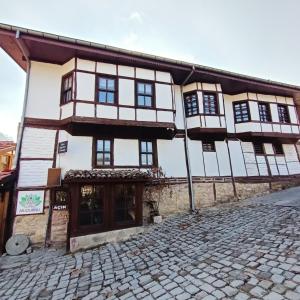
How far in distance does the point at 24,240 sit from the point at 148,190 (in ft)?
17.0

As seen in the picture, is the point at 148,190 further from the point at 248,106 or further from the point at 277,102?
the point at 277,102

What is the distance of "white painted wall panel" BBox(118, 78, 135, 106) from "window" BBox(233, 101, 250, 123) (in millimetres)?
6971

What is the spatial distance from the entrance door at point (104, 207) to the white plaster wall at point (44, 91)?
388 centimetres

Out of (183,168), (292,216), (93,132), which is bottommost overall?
(292,216)

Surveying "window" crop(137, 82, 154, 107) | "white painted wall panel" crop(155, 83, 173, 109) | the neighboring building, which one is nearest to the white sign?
the neighboring building

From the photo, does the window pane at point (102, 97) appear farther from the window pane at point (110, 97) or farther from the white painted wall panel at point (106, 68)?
the white painted wall panel at point (106, 68)

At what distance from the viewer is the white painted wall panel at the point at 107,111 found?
29.7 ft

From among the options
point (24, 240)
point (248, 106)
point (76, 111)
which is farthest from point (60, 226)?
point (248, 106)

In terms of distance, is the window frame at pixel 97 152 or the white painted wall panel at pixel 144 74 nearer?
the window frame at pixel 97 152

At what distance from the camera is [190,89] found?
39.1ft

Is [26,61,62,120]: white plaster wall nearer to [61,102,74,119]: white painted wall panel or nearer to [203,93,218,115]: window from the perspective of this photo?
[61,102,74,119]: white painted wall panel

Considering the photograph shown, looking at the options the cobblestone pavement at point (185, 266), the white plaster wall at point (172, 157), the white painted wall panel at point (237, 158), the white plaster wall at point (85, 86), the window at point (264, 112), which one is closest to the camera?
the cobblestone pavement at point (185, 266)

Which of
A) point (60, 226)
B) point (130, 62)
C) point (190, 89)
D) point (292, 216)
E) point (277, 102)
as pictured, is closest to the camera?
point (292, 216)

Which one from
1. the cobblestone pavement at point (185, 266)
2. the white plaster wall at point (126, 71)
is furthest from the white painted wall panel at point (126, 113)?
the cobblestone pavement at point (185, 266)
